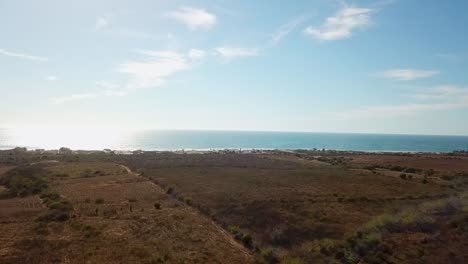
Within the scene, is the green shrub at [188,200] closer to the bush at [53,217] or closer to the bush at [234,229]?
the bush at [234,229]

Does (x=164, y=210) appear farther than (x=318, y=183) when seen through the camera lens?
No

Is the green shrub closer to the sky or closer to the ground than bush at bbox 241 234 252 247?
closer to the sky

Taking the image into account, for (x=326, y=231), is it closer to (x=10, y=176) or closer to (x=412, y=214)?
(x=412, y=214)

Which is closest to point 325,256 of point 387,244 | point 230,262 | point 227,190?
point 387,244

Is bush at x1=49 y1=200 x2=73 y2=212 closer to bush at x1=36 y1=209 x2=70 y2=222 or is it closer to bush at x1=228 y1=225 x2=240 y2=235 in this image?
bush at x1=36 y1=209 x2=70 y2=222

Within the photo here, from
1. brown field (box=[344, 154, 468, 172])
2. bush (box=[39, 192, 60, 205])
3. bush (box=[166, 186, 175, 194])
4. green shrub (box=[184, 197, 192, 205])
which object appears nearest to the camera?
bush (box=[39, 192, 60, 205])

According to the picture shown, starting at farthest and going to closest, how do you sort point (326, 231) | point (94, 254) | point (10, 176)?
point (10, 176), point (326, 231), point (94, 254)

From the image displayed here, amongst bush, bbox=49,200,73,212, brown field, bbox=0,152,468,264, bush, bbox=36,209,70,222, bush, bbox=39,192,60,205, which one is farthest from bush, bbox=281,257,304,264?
bush, bbox=39,192,60,205

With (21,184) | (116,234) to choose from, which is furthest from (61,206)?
(21,184)

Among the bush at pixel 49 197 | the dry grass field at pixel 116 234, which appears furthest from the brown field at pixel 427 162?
the bush at pixel 49 197
